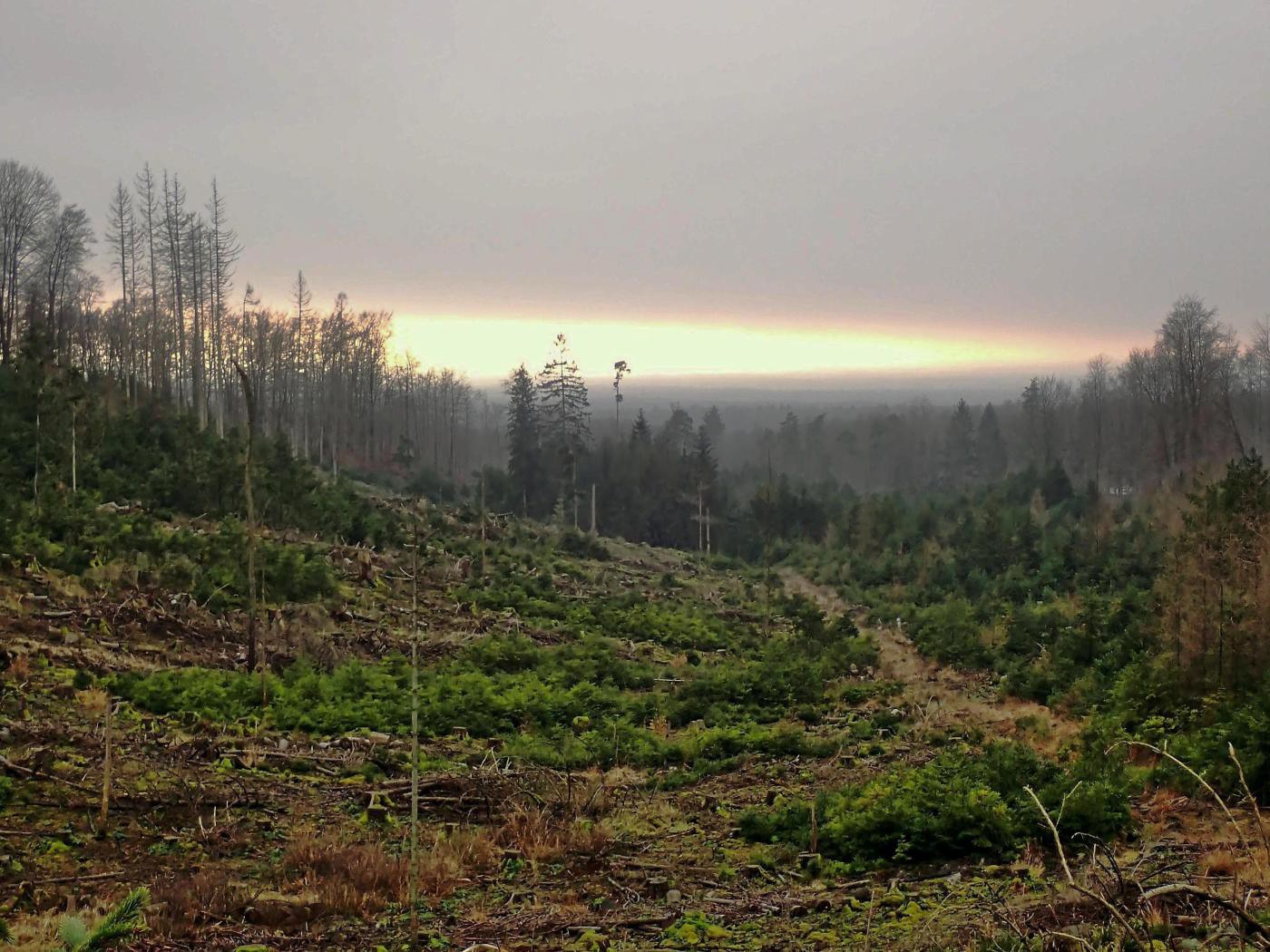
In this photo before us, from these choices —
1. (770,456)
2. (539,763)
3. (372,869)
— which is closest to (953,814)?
(372,869)

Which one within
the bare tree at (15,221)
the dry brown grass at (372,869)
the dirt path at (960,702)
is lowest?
the dirt path at (960,702)

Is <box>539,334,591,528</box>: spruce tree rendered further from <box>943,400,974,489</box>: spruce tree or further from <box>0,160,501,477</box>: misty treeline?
<box>943,400,974,489</box>: spruce tree

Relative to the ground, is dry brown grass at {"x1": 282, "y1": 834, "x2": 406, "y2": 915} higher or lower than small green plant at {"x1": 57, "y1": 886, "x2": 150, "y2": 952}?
lower

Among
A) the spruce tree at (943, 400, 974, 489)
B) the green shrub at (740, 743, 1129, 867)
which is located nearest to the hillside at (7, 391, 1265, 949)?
the green shrub at (740, 743, 1129, 867)

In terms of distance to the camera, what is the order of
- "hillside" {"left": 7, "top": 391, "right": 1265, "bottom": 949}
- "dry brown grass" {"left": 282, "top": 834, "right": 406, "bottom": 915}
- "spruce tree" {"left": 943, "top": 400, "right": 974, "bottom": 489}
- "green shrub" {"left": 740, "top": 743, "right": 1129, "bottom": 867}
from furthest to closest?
1. "spruce tree" {"left": 943, "top": 400, "right": 974, "bottom": 489}
2. "green shrub" {"left": 740, "top": 743, "right": 1129, "bottom": 867}
3. "dry brown grass" {"left": 282, "top": 834, "right": 406, "bottom": 915}
4. "hillside" {"left": 7, "top": 391, "right": 1265, "bottom": 949}

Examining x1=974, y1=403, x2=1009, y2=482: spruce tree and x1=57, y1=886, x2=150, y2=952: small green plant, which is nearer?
x1=57, y1=886, x2=150, y2=952: small green plant

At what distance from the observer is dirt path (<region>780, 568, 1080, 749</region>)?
571 inches

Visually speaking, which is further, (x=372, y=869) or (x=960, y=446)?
(x=960, y=446)

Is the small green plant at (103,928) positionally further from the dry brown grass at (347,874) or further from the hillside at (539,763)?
the dry brown grass at (347,874)

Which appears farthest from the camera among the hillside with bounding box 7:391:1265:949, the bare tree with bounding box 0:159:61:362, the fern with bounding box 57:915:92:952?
the bare tree with bounding box 0:159:61:362

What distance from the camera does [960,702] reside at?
17594mm

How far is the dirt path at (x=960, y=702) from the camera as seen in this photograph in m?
14.5

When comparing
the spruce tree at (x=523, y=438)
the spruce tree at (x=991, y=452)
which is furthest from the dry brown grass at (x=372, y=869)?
the spruce tree at (x=991, y=452)

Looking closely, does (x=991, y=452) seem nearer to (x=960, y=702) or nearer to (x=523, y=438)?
(x=523, y=438)
